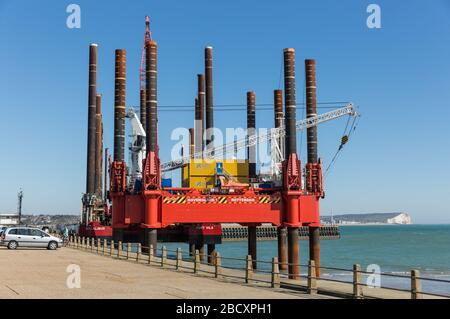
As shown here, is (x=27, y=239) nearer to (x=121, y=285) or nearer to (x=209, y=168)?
(x=209, y=168)

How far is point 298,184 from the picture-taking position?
139 feet

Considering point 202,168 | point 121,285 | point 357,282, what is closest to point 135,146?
point 202,168

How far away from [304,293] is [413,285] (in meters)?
5.06

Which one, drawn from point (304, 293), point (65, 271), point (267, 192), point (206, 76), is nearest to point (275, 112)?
point (206, 76)

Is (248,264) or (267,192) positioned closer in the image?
(248,264)

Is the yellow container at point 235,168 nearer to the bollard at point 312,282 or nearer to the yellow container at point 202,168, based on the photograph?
the yellow container at point 202,168

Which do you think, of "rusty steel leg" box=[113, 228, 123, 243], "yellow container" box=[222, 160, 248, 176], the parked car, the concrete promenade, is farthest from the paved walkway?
"yellow container" box=[222, 160, 248, 176]

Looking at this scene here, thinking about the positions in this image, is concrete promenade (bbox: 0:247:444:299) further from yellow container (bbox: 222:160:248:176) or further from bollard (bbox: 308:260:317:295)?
yellow container (bbox: 222:160:248:176)

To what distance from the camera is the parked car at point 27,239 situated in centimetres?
4728

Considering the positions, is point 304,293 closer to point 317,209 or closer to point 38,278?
point 38,278

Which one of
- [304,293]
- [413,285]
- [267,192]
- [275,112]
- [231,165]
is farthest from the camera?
[275,112]

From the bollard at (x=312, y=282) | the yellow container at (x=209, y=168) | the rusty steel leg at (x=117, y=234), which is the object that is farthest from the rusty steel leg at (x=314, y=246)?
the bollard at (x=312, y=282)

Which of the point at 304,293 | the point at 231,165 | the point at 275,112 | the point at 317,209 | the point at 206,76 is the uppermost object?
the point at 206,76
